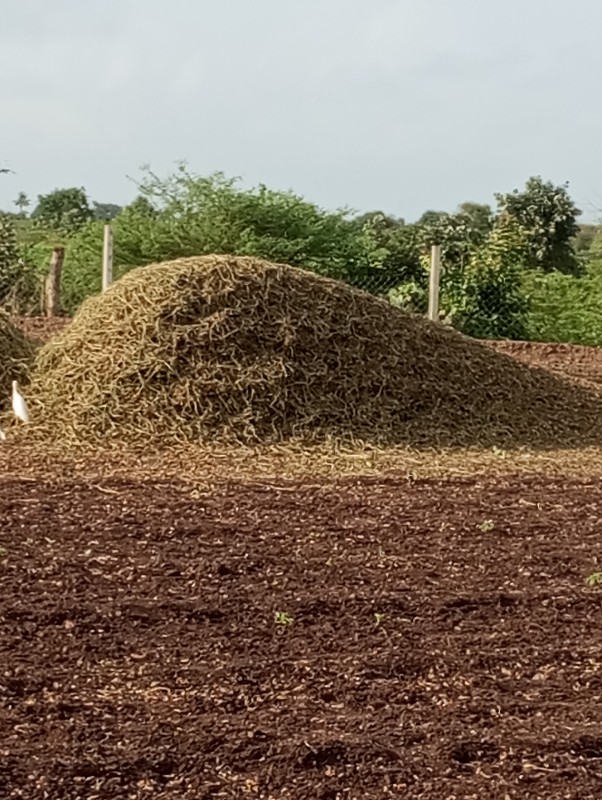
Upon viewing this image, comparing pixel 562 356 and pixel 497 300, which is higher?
pixel 497 300

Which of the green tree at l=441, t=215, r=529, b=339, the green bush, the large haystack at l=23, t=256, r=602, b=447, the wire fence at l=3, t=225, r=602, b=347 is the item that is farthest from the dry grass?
the green bush

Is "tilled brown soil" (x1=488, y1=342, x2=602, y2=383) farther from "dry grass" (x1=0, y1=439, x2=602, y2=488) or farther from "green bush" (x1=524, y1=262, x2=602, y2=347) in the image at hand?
"dry grass" (x1=0, y1=439, x2=602, y2=488)

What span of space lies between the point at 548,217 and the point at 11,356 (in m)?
21.5

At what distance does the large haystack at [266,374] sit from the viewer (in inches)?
302

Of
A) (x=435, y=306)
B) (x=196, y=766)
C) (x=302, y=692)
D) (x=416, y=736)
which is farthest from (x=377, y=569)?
(x=435, y=306)

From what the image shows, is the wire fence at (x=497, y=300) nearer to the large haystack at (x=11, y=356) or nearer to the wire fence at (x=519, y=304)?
the wire fence at (x=519, y=304)

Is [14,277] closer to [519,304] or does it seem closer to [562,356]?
[519,304]

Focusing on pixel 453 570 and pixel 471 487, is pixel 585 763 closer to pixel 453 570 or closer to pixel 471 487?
pixel 453 570

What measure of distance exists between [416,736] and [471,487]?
11.4 feet

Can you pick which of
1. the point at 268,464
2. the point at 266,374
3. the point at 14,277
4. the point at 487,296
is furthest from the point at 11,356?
the point at 487,296

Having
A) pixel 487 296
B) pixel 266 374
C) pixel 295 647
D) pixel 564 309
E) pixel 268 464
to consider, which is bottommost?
pixel 295 647

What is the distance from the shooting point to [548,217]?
2836 cm

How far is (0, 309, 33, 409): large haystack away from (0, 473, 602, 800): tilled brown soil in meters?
2.65

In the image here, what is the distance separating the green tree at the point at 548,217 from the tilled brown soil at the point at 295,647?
74.7 feet
